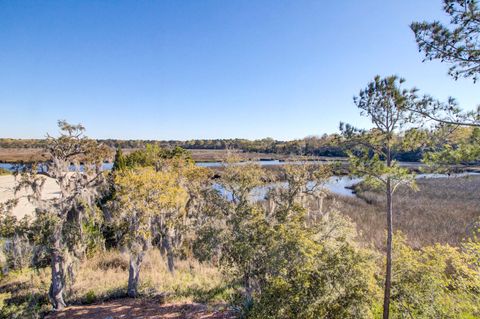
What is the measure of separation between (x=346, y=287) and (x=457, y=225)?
1103 inches

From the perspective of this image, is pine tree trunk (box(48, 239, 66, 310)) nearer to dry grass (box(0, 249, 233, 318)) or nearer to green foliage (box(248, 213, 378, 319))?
dry grass (box(0, 249, 233, 318))

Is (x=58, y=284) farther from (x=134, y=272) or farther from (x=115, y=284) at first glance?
(x=115, y=284)

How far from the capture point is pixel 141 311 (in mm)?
11469

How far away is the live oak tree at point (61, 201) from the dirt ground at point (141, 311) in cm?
107

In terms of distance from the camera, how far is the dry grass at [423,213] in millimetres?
24470

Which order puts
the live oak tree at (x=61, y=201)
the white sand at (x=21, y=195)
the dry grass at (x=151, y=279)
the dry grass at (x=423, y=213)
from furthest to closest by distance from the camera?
the white sand at (x=21, y=195)
the dry grass at (x=423, y=213)
the dry grass at (x=151, y=279)
the live oak tree at (x=61, y=201)

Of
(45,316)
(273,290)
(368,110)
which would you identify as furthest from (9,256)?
(368,110)

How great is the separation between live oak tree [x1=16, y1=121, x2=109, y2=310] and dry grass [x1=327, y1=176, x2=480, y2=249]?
20809 millimetres

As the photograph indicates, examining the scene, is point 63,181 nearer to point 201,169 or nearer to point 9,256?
point 201,169

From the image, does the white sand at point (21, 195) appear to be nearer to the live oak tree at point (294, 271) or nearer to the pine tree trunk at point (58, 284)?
the pine tree trunk at point (58, 284)

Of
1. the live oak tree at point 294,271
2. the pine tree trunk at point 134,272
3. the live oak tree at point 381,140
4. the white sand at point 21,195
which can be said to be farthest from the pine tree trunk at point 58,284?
the live oak tree at point 381,140

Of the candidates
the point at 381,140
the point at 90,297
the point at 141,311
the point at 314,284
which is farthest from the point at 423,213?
the point at 90,297

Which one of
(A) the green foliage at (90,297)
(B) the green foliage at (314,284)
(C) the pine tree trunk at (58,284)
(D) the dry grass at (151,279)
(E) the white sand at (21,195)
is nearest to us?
(B) the green foliage at (314,284)

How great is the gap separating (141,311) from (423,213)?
33.2 meters
